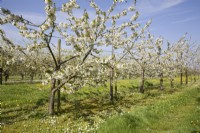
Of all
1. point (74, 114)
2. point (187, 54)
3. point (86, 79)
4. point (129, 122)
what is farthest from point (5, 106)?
point (187, 54)

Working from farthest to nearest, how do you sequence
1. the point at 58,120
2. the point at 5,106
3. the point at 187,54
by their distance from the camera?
1. the point at 187,54
2. the point at 5,106
3. the point at 58,120

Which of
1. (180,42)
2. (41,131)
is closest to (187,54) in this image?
(180,42)

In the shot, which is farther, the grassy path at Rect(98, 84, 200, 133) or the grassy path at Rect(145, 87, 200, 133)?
the grassy path at Rect(145, 87, 200, 133)

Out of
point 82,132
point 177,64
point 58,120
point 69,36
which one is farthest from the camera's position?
point 177,64

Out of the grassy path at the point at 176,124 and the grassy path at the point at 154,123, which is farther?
the grassy path at the point at 176,124

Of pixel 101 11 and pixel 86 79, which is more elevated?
pixel 101 11

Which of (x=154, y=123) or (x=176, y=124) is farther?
(x=154, y=123)

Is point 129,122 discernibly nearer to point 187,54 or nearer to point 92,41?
point 92,41

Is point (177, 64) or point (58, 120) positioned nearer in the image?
point (58, 120)

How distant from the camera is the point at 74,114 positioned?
56.2 feet

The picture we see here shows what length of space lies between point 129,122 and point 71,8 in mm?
7969

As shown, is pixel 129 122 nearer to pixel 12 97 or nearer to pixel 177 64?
pixel 12 97

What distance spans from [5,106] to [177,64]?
3850cm

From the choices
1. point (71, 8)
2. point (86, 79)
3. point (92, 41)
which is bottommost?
point (86, 79)
